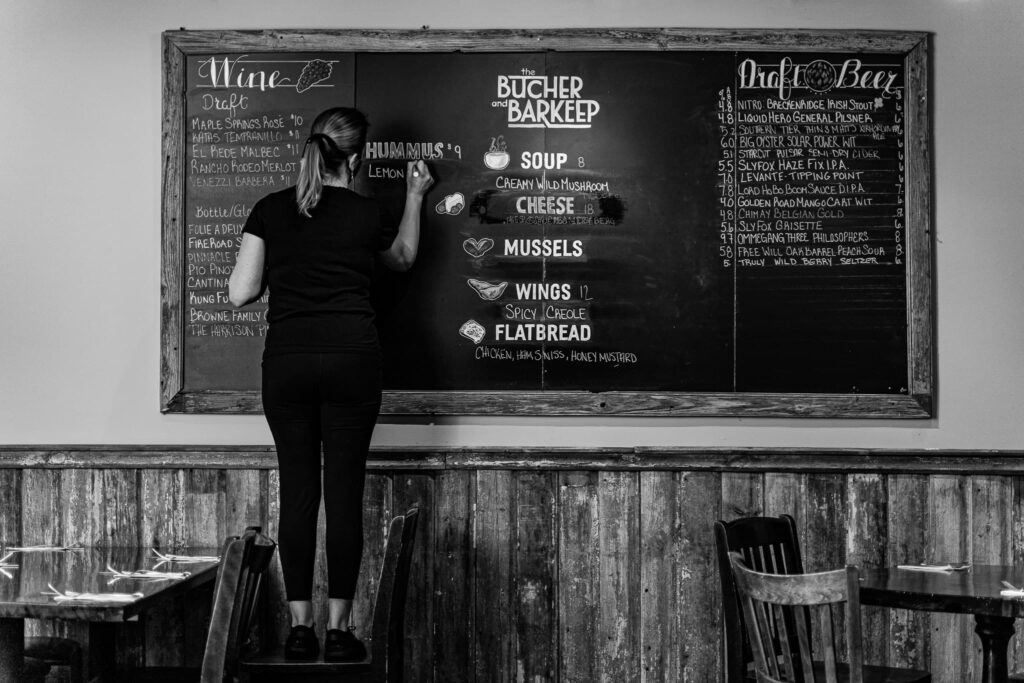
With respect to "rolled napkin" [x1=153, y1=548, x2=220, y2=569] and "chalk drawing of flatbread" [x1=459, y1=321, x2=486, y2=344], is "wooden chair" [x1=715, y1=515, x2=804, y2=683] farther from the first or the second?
"rolled napkin" [x1=153, y1=548, x2=220, y2=569]

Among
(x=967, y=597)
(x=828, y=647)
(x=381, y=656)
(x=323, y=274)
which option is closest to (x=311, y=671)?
(x=381, y=656)

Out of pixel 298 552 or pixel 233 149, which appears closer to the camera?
pixel 298 552

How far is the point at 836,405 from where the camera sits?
386cm

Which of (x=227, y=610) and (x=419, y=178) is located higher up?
(x=419, y=178)

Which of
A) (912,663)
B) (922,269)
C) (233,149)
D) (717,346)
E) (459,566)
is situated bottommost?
(912,663)

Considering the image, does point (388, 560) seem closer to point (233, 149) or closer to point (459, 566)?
point (459, 566)

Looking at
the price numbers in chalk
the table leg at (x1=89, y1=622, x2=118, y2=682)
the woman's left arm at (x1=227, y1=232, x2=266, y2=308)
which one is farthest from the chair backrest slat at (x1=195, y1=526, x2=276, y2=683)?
the price numbers in chalk

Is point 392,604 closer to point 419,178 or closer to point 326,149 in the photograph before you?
point 326,149

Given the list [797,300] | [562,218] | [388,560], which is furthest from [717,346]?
[388,560]

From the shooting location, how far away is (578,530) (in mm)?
3863

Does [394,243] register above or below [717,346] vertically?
above

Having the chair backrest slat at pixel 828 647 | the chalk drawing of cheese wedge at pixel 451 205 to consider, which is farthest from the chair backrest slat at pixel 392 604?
the chalk drawing of cheese wedge at pixel 451 205

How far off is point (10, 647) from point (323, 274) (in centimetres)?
135

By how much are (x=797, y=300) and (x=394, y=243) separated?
5.01ft
